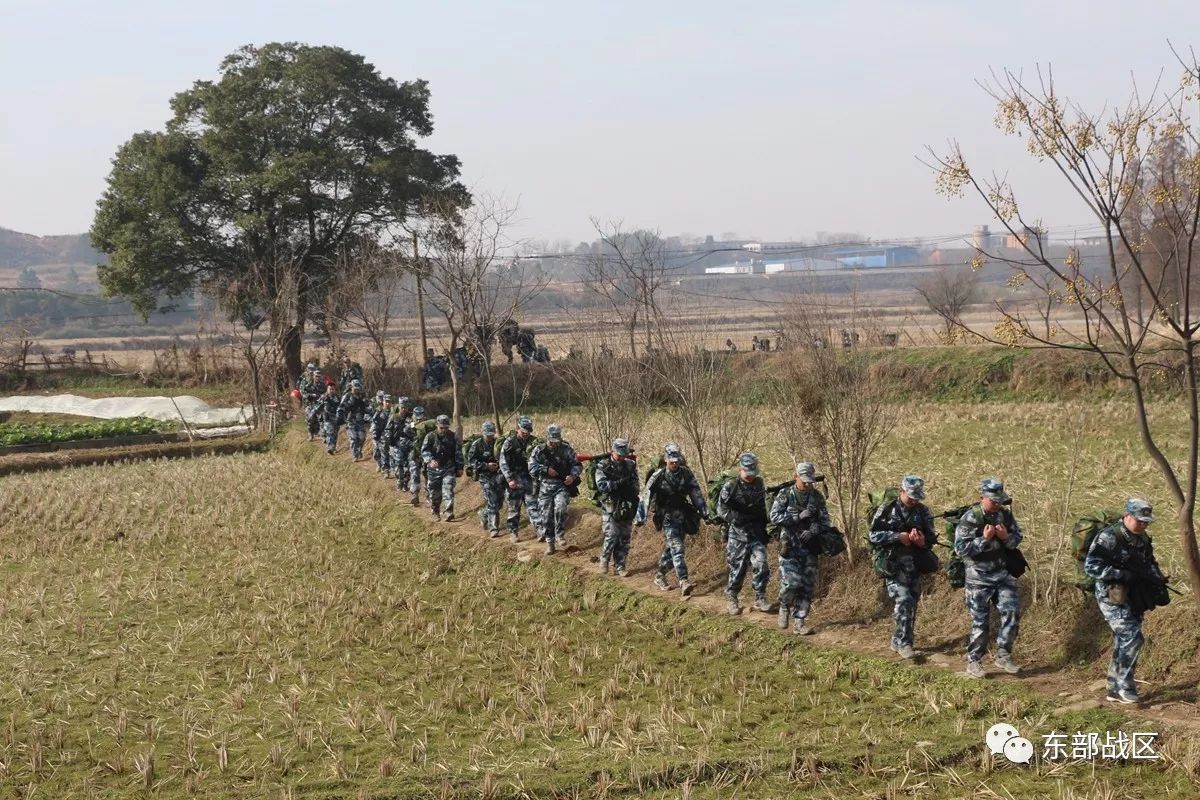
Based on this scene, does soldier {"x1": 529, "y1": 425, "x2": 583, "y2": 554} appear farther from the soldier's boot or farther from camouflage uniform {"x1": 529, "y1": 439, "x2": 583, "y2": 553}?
the soldier's boot

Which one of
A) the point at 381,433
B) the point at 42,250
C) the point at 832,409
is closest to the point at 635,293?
the point at 381,433

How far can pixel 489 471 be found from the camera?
16.8 meters

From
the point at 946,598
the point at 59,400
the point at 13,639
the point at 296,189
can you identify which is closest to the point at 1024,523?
the point at 946,598

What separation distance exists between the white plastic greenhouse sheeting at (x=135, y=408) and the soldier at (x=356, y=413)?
9585mm

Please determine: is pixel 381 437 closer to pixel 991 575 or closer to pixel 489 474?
pixel 489 474

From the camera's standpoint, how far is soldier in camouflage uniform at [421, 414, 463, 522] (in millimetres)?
18109

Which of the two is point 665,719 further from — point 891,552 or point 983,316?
point 983,316

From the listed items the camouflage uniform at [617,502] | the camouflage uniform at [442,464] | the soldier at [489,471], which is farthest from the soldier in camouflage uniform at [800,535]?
the camouflage uniform at [442,464]

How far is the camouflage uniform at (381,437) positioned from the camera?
22089 mm

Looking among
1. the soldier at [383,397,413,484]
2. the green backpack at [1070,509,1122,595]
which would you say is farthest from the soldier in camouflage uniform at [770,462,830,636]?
the soldier at [383,397,413,484]

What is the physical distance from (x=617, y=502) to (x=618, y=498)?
51mm

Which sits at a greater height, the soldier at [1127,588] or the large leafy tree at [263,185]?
the large leafy tree at [263,185]

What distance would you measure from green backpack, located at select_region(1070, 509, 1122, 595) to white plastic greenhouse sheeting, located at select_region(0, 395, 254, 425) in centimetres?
2749

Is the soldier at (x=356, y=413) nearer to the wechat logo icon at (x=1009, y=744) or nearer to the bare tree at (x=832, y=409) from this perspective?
the bare tree at (x=832, y=409)
